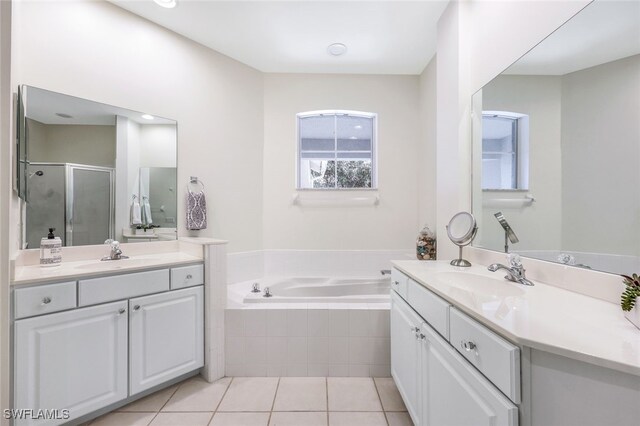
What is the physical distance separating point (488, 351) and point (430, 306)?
405 millimetres

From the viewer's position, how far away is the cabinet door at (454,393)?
30.8 inches

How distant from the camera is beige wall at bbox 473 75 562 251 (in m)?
1.24

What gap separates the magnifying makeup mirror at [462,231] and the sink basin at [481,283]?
23cm

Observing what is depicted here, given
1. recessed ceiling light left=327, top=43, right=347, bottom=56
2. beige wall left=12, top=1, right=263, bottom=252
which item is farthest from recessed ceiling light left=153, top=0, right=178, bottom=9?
recessed ceiling light left=327, top=43, right=347, bottom=56

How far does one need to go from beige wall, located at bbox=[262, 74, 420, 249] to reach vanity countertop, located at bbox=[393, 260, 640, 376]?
68.9 inches

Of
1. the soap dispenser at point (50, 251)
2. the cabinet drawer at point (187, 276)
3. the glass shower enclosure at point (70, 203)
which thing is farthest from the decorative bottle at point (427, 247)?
the soap dispenser at point (50, 251)

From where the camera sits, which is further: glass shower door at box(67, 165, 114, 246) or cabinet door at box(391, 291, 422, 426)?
glass shower door at box(67, 165, 114, 246)

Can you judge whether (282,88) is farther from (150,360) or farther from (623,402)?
(623,402)

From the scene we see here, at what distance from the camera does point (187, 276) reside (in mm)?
1888

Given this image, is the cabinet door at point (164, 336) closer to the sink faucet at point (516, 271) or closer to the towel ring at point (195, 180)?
the towel ring at point (195, 180)

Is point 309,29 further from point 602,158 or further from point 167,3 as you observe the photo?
point 602,158

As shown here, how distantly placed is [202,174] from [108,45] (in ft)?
3.70

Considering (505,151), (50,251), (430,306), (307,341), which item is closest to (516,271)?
(430,306)

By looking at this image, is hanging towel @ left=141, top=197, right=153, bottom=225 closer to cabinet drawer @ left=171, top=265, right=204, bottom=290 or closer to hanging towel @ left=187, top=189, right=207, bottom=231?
hanging towel @ left=187, top=189, right=207, bottom=231
